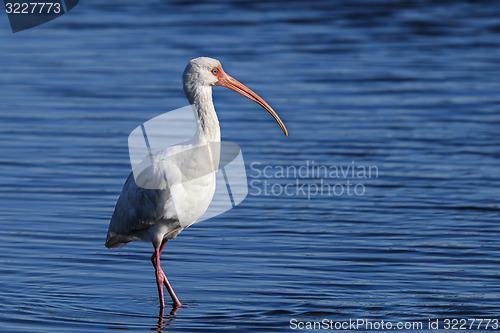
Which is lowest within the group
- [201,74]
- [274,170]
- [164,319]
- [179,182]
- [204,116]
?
[274,170]

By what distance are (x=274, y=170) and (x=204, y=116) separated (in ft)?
14.8

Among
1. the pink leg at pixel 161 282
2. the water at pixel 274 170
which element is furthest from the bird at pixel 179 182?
the water at pixel 274 170

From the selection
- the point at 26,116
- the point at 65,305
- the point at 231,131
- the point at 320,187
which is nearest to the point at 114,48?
the point at 26,116

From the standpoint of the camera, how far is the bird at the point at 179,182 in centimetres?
781

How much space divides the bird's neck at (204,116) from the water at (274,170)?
1310 millimetres

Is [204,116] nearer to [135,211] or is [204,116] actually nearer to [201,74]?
[201,74]

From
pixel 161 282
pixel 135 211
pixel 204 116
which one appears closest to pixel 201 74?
pixel 204 116

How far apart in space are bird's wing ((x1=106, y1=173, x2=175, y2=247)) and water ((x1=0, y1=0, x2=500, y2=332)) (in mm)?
475

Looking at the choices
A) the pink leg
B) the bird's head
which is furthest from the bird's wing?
the bird's head

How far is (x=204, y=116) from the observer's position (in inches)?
311

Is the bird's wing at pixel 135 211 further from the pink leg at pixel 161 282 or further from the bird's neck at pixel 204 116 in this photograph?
the bird's neck at pixel 204 116

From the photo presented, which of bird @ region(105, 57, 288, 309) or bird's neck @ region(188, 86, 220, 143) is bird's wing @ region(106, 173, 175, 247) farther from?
bird's neck @ region(188, 86, 220, 143)

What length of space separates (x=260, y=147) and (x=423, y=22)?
10285 millimetres

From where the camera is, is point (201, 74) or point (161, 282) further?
point (161, 282)
